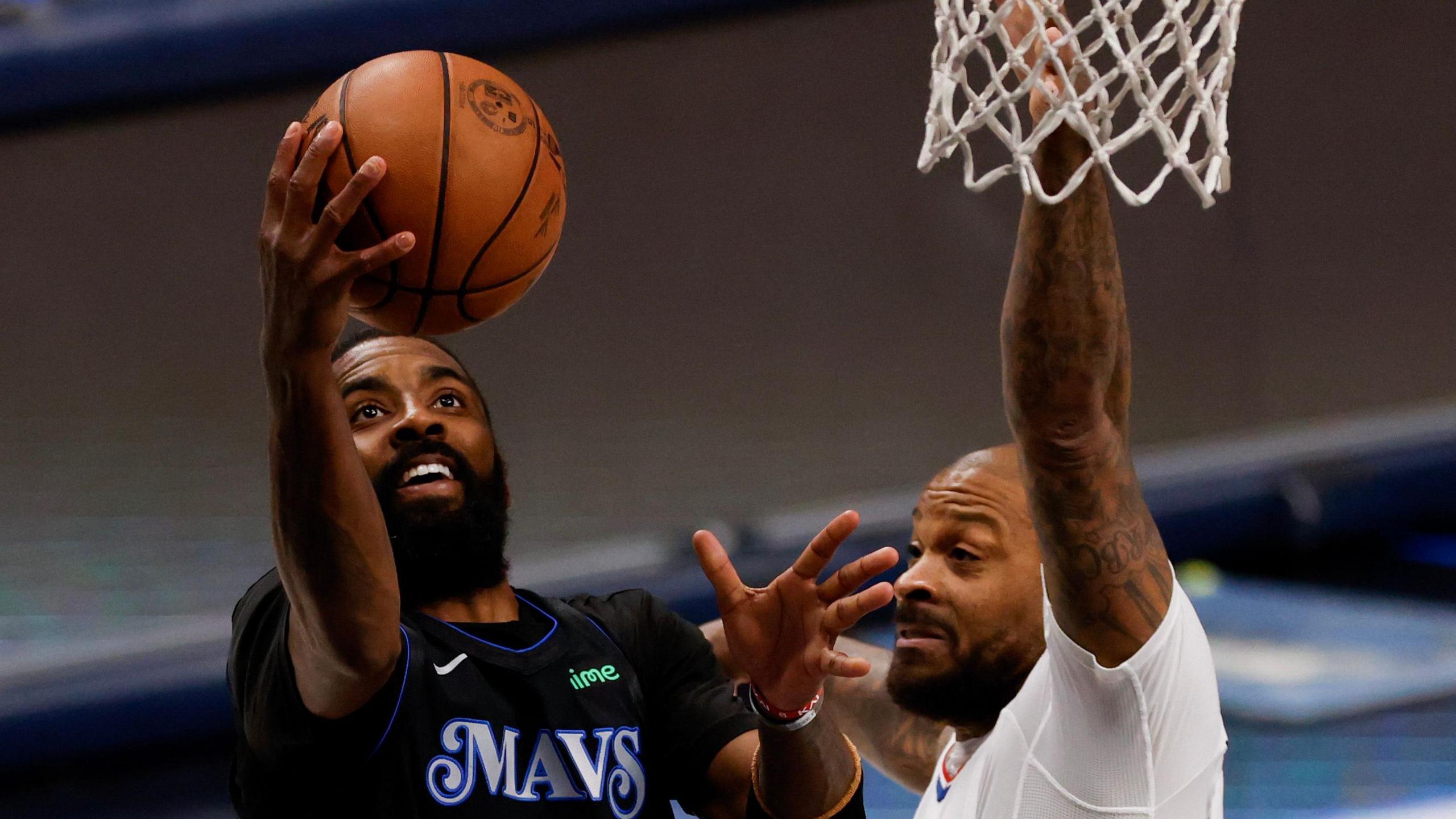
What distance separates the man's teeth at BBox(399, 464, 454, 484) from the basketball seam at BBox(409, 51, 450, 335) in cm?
40

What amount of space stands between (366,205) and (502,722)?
2.50 ft

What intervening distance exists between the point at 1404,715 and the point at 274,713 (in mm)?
3381

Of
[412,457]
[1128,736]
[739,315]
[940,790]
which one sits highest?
[412,457]

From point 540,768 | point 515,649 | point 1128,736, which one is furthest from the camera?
point 515,649

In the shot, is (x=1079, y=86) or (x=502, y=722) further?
(x=502, y=722)

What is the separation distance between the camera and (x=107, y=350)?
5730mm

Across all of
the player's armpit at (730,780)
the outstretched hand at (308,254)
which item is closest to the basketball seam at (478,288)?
the outstretched hand at (308,254)

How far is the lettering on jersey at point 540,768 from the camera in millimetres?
1965

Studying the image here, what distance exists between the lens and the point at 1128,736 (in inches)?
75.4

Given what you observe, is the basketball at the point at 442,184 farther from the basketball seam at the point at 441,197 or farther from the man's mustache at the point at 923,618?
the man's mustache at the point at 923,618

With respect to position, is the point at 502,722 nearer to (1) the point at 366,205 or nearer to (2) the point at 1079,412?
(1) the point at 366,205

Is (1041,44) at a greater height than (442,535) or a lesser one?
greater

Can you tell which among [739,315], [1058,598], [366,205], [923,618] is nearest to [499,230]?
[366,205]

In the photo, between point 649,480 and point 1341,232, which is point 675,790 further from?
point 1341,232
